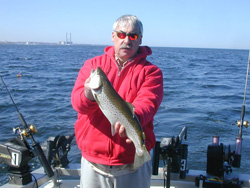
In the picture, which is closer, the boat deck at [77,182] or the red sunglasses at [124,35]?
the red sunglasses at [124,35]

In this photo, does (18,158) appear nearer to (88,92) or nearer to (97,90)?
(88,92)

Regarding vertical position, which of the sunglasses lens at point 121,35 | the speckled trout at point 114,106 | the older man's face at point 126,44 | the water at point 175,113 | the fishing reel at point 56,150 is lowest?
the water at point 175,113

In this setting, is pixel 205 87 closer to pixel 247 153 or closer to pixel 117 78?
pixel 247 153

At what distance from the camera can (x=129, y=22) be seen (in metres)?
3.01

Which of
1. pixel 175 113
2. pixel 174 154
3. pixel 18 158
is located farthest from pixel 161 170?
pixel 175 113

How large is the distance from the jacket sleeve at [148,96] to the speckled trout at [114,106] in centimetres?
15

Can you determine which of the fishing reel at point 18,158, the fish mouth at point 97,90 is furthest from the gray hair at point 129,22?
the fishing reel at point 18,158

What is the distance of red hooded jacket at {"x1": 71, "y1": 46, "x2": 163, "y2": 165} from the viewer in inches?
116

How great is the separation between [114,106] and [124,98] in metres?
0.40

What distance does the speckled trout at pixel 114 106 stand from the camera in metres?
2.58

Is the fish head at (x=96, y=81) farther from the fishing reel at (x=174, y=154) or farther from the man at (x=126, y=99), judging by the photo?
the fishing reel at (x=174, y=154)

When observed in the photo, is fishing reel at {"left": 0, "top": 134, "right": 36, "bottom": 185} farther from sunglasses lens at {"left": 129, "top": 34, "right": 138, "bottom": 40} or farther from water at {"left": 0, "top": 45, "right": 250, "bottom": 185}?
sunglasses lens at {"left": 129, "top": 34, "right": 138, "bottom": 40}

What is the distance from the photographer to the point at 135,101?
2932mm

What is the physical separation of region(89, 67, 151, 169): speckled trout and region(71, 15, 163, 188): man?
0.20 meters
